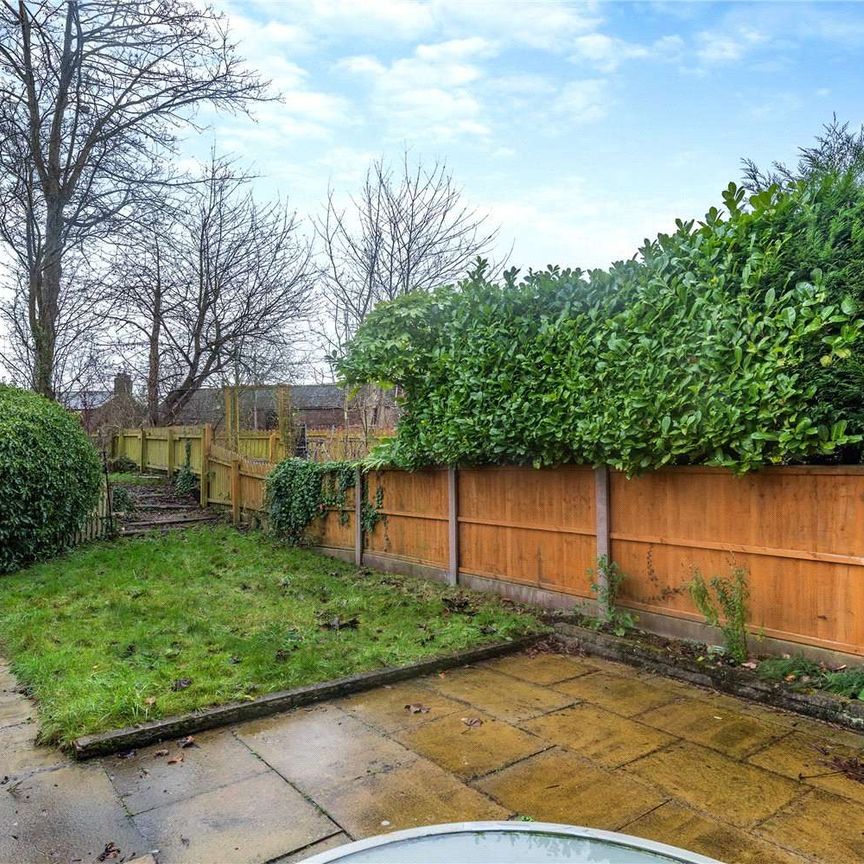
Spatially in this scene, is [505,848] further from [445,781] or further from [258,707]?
[258,707]

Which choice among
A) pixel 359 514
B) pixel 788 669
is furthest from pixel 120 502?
pixel 788 669

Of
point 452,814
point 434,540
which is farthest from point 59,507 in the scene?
point 452,814

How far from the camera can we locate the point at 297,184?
1529 centimetres

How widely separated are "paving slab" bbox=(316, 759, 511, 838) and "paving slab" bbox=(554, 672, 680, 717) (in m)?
1.36

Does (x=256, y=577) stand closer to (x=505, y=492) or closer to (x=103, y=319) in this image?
(x=505, y=492)

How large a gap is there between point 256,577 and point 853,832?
20.5ft

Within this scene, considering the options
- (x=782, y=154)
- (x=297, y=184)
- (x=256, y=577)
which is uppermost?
(x=297, y=184)

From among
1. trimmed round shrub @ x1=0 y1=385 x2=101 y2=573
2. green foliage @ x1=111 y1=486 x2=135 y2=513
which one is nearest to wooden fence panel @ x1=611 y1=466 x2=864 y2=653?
trimmed round shrub @ x1=0 y1=385 x2=101 y2=573

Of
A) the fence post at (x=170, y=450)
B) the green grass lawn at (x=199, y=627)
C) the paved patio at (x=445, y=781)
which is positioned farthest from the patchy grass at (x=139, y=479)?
the paved patio at (x=445, y=781)

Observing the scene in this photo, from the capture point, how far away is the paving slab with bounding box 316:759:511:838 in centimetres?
265

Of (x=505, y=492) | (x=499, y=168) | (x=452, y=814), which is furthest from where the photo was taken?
(x=499, y=168)

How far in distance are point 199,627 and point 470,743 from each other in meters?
2.95

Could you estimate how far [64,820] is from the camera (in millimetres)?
2707

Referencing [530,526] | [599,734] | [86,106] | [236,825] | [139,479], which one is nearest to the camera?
[236,825]
